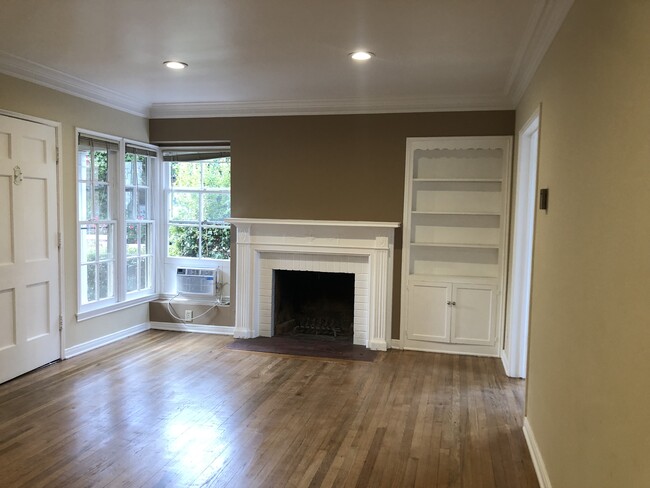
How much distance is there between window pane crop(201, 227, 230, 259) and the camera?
5.67 m

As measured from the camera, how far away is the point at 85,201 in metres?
4.77

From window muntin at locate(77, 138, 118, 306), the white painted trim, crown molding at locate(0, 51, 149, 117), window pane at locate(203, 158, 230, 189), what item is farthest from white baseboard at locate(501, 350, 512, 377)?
crown molding at locate(0, 51, 149, 117)

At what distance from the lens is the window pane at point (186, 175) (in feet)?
18.8

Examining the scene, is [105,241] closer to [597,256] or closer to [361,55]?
[361,55]

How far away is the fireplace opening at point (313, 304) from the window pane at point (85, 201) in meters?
1.89

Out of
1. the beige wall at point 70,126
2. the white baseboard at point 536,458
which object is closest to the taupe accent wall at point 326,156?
the beige wall at point 70,126

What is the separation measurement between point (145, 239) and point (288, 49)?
3.08 m

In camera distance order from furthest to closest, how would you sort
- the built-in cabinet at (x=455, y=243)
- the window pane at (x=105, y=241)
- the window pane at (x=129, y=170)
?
the window pane at (x=129, y=170), the window pane at (x=105, y=241), the built-in cabinet at (x=455, y=243)

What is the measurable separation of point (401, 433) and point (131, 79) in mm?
3523

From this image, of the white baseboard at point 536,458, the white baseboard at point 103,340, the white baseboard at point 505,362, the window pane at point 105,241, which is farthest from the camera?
the window pane at point 105,241

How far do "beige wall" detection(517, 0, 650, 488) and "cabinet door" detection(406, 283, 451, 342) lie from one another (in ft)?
6.82

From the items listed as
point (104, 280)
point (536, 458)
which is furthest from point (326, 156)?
point (536, 458)

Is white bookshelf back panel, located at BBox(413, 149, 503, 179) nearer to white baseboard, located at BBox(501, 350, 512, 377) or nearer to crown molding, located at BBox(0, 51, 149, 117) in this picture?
white baseboard, located at BBox(501, 350, 512, 377)

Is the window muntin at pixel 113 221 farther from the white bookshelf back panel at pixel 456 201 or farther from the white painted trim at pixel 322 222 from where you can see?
the white bookshelf back panel at pixel 456 201
